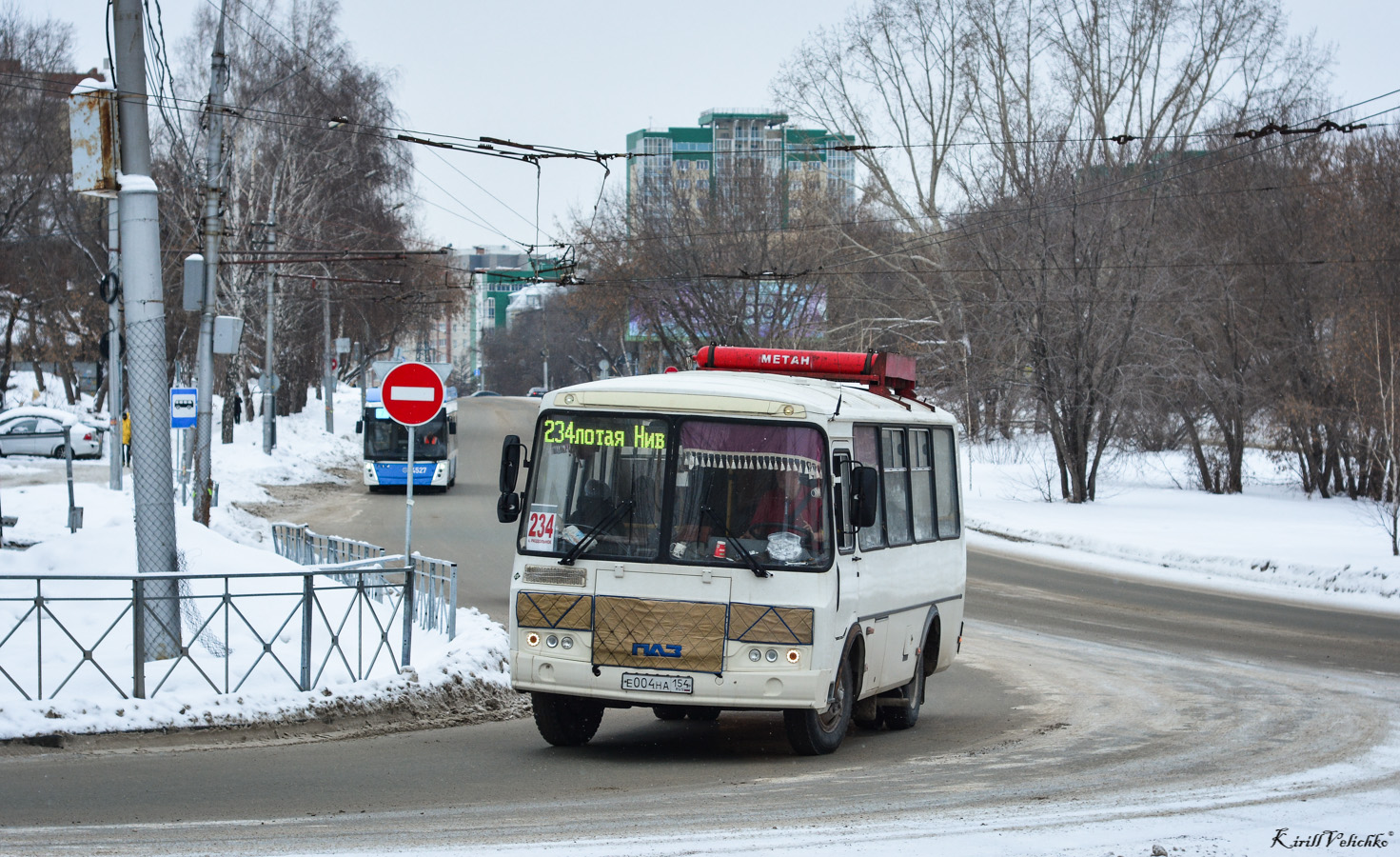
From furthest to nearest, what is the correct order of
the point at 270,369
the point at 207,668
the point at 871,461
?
1. the point at 270,369
2. the point at 207,668
3. the point at 871,461

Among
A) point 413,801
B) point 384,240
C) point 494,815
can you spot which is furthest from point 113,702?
point 384,240

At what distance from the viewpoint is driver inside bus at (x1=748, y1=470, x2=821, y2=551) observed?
28.4 feet

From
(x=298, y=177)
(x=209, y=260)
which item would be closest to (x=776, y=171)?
(x=298, y=177)

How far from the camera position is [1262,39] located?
49.9 meters

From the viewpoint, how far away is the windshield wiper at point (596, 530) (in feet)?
28.7

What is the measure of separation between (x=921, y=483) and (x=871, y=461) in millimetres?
1357

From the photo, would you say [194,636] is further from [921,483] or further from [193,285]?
[921,483]

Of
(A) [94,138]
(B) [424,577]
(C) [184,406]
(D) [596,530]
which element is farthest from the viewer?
(C) [184,406]

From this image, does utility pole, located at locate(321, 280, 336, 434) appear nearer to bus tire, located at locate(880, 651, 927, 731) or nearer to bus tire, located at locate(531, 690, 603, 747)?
bus tire, located at locate(880, 651, 927, 731)

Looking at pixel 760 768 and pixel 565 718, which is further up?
pixel 565 718

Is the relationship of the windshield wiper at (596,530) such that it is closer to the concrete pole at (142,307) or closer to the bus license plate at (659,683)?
the bus license plate at (659,683)

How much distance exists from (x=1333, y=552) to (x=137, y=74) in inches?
826

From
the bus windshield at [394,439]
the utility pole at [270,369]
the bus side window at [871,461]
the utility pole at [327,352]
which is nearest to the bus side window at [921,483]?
A: the bus side window at [871,461]

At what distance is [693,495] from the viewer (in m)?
8.72
